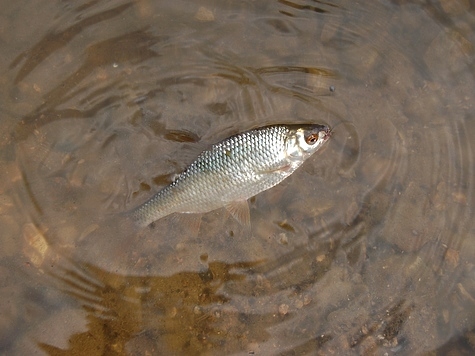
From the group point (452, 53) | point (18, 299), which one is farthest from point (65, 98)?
point (452, 53)

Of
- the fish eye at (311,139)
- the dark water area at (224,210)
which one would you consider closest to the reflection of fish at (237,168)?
the fish eye at (311,139)

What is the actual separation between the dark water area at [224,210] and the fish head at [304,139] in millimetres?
469

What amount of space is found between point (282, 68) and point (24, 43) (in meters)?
2.54

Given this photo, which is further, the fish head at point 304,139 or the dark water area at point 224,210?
the dark water area at point 224,210

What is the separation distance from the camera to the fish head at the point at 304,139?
388 centimetres

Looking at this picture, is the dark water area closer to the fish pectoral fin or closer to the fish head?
the fish pectoral fin

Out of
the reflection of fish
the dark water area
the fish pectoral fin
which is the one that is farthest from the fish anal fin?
the dark water area

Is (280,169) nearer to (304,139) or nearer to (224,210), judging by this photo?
(304,139)

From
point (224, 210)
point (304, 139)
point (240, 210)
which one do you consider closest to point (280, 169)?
point (304, 139)

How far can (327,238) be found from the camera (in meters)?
4.46

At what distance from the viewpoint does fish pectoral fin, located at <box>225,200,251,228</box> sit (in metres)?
4.05

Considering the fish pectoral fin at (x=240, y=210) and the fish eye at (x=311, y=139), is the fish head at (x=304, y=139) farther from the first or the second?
the fish pectoral fin at (x=240, y=210)

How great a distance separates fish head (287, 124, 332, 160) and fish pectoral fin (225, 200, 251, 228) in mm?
623

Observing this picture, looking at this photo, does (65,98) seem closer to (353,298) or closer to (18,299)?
(18,299)
